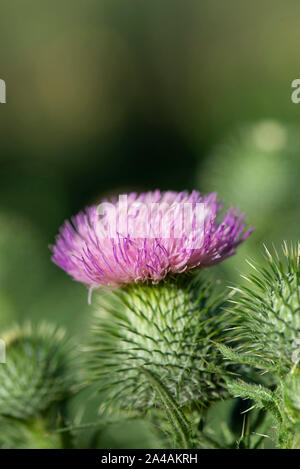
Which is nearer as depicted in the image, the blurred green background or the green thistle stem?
the green thistle stem

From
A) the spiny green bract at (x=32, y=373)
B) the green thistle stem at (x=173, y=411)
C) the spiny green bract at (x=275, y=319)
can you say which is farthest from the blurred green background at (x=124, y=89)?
the green thistle stem at (x=173, y=411)

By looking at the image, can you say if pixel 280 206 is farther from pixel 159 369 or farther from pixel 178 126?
pixel 178 126

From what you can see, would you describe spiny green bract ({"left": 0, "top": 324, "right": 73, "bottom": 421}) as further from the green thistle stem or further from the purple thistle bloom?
the green thistle stem

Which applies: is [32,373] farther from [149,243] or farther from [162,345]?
[149,243]

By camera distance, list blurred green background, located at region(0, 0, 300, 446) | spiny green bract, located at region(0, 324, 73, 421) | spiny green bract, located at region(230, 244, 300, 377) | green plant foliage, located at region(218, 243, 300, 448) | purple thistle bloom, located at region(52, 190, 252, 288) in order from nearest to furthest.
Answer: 1. green plant foliage, located at region(218, 243, 300, 448)
2. spiny green bract, located at region(230, 244, 300, 377)
3. purple thistle bloom, located at region(52, 190, 252, 288)
4. spiny green bract, located at region(0, 324, 73, 421)
5. blurred green background, located at region(0, 0, 300, 446)

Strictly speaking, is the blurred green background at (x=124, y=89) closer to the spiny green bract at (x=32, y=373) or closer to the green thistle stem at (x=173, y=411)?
the spiny green bract at (x=32, y=373)

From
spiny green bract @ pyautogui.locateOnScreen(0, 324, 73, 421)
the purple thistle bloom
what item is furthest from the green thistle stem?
spiny green bract @ pyautogui.locateOnScreen(0, 324, 73, 421)


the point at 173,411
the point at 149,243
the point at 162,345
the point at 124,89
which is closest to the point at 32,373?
the point at 162,345
